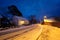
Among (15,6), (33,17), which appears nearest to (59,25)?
(15,6)

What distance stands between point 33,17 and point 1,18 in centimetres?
5451

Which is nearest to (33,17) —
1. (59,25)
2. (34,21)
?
(34,21)

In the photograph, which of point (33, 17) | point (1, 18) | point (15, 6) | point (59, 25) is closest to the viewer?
point (1, 18)

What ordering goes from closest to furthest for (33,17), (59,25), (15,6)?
(59,25), (15,6), (33,17)

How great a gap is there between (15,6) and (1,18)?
868 inches

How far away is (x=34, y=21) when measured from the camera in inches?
3214

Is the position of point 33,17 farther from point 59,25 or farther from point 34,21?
point 59,25

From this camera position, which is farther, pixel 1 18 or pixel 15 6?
pixel 15 6

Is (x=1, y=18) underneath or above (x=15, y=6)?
underneath

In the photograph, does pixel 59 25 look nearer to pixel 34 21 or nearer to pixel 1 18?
pixel 1 18

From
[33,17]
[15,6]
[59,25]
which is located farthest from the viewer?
[33,17]

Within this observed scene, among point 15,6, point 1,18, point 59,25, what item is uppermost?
point 15,6

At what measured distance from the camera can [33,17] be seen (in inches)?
3157

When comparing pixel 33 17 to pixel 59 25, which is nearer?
pixel 59 25
